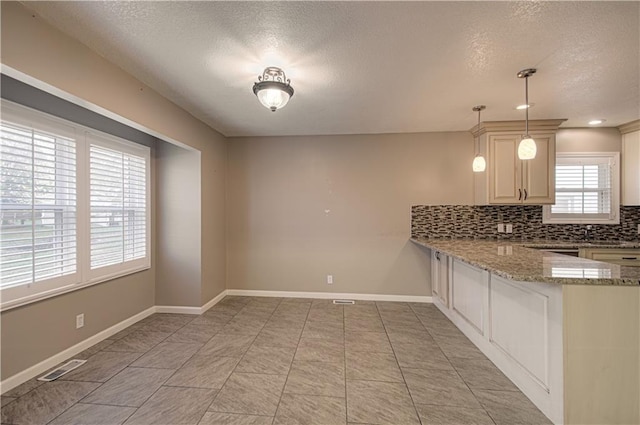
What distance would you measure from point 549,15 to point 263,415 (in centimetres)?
315

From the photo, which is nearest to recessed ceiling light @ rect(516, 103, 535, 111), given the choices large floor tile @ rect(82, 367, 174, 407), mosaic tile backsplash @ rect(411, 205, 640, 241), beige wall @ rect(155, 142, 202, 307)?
mosaic tile backsplash @ rect(411, 205, 640, 241)

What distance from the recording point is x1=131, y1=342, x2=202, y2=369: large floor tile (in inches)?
97.0

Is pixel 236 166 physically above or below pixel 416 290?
above

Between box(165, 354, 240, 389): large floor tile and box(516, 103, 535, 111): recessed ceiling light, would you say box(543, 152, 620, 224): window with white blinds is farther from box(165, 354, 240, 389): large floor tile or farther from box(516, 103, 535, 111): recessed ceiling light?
box(165, 354, 240, 389): large floor tile

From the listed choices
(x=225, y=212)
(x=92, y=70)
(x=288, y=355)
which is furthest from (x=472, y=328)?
(x=92, y=70)

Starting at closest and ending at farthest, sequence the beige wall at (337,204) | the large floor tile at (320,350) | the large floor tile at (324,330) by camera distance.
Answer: the large floor tile at (320,350)
the large floor tile at (324,330)
the beige wall at (337,204)

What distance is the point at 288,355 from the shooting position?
263cm

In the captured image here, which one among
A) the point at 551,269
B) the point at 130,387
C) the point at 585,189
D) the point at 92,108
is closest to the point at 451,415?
the point at 551,269

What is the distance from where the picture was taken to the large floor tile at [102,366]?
2.26 m

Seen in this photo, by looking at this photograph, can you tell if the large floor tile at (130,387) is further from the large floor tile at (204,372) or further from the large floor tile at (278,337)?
the large floor tile at (278,337)

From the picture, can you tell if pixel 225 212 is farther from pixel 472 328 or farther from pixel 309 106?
pixel 472 328

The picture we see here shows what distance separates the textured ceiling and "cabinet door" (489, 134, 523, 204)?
55cm

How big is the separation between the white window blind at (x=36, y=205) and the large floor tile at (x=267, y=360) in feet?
6.14

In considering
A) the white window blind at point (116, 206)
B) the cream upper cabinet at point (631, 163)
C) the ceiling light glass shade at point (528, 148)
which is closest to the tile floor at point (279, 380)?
the white window blind at point (116, 206)
